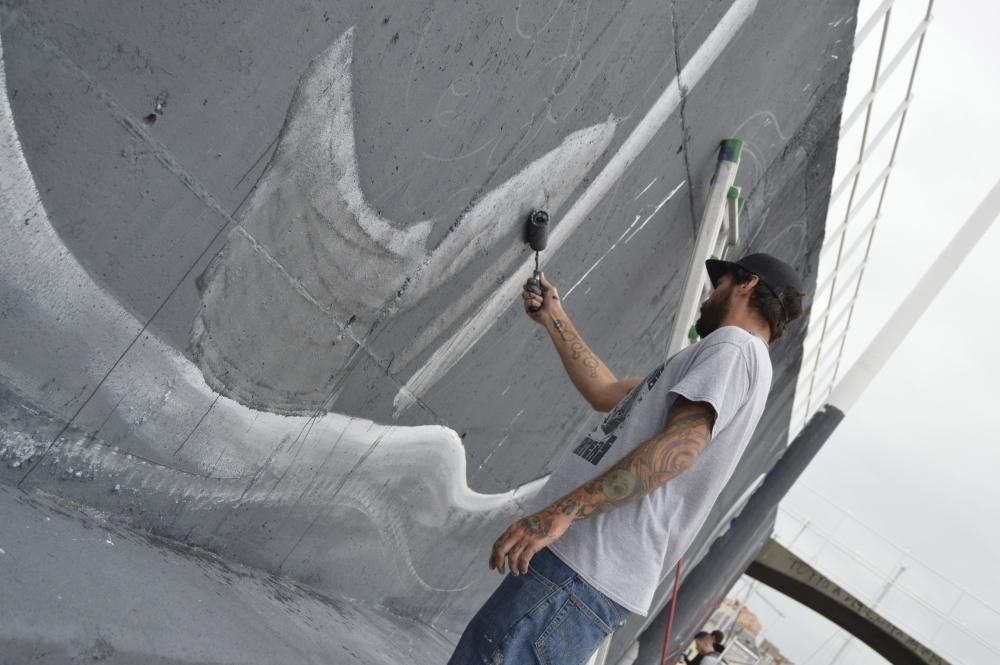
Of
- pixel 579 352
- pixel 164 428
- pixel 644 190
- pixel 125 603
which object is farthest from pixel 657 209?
pixel 125 603

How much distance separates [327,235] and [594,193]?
57.5 inches

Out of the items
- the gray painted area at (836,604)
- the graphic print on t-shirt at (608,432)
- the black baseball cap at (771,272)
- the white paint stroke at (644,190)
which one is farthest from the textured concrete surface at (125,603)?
the gray painted area at (836,604)

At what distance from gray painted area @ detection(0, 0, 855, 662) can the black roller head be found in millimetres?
46

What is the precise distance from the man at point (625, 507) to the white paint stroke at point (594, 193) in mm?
884

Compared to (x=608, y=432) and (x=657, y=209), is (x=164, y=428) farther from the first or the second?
(x=657, y=209)

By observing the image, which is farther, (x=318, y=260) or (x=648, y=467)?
(x=318, y=260)

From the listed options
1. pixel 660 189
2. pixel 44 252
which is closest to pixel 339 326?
pixel 44 252

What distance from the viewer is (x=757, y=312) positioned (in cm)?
250

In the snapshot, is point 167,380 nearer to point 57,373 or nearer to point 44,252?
point 57,373

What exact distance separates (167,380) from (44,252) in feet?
1.54

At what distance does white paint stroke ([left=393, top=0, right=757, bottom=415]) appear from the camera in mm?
3205

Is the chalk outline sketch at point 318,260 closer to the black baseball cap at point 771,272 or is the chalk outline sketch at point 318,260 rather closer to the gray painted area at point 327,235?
the gray painted area at point 327,235

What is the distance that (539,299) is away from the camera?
10.7 feet

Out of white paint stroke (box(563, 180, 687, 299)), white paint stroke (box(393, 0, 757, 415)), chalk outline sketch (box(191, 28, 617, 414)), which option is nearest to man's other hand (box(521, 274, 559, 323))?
white paint stroke (box(393, 0, 757, 415))
